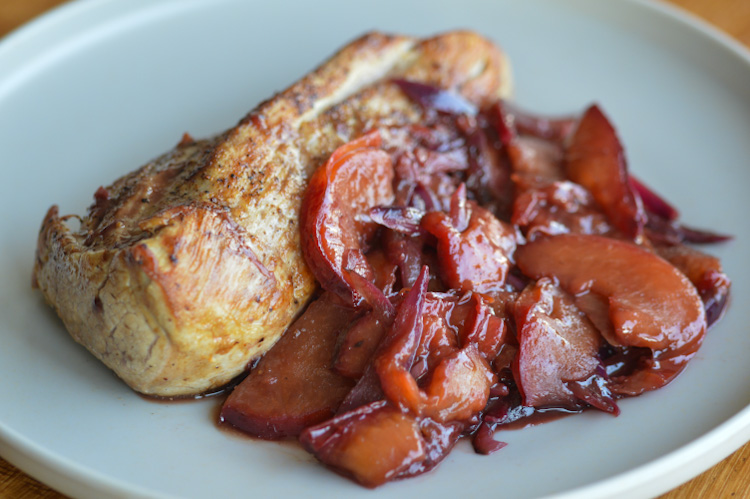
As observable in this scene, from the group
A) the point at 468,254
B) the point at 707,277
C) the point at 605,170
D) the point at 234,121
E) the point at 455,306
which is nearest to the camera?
the point at 455,306

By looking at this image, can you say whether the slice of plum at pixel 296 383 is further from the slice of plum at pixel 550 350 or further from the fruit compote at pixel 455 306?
the slice of plum at pixel 550 350

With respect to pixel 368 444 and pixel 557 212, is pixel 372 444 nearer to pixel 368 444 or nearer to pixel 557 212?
pixel 368 444

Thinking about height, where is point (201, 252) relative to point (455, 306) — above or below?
above

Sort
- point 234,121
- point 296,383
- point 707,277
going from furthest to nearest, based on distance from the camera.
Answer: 1. point 234,121
2. point 707,277
3. point 296,383

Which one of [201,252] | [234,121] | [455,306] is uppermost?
[201,252]

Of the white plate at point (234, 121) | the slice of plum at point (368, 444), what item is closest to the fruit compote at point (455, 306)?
the slice of plum at point (368, 444)

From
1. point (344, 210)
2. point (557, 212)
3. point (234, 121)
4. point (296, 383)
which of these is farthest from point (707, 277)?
point (234, 121)
